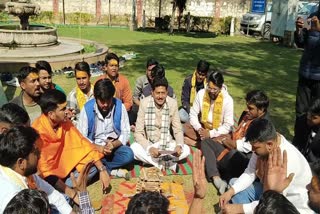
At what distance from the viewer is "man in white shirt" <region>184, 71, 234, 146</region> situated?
561 cm

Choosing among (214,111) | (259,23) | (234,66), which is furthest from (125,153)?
(259,23)

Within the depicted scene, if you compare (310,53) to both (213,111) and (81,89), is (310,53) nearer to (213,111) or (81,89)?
(213,111)

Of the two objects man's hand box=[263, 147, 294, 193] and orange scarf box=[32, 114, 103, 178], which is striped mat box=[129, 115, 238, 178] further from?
man's hand box=[263, 147, 294, 193]

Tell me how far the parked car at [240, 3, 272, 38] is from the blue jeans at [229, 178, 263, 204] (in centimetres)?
1895

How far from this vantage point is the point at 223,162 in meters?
4.91

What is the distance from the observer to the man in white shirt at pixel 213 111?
5605 mm

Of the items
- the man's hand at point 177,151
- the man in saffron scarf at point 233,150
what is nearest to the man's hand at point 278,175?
the man in saffron scarf at point 233,150

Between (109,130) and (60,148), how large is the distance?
35.9 inches

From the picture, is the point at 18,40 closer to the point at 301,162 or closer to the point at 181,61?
the point at 181,61

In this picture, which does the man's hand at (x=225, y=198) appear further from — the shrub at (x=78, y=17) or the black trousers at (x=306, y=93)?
the shrub at (x=78, y=17)

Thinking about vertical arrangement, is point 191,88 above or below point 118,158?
above

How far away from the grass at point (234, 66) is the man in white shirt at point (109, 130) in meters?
0.31

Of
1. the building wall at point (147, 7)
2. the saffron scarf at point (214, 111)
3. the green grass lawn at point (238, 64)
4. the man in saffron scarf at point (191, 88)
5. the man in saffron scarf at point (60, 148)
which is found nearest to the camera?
the man in saffron scarf at point (60, 148)

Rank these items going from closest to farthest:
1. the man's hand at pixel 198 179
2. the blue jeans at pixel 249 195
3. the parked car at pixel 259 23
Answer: the man's hand at pixel 198 179 < the blue jeans at pixel 249 195 < the parked car at pixel 259 23
